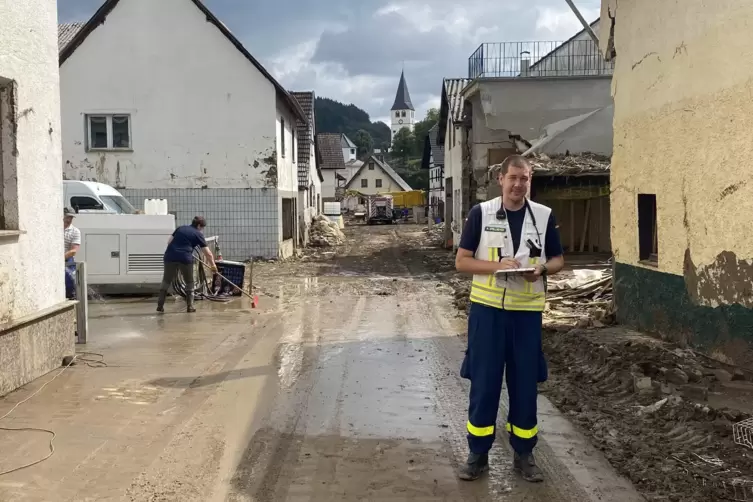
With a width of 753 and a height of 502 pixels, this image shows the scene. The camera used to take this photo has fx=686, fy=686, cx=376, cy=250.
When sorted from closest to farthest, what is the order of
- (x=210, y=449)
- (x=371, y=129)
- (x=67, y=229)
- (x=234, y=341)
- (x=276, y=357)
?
(x=210, y=449) < (x=276, y=357) < (x=234, y=341) < (x=67, y=229) < (x=371, y=129)

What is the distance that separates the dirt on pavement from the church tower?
5498 inches

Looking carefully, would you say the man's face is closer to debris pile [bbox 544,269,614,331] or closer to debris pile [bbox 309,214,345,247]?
debris pile [bbox 544,269,614,331]

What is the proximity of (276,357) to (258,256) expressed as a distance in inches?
495

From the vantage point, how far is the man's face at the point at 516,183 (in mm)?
4434

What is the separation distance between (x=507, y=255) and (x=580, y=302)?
804 centimetres

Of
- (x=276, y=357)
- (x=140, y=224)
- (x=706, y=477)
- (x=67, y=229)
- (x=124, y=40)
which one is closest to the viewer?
(x=706, y=477)

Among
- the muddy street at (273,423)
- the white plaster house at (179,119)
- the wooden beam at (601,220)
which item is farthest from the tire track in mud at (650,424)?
the white plaster house at (179,119)

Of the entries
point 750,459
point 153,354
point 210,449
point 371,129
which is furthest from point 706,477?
point 371,129

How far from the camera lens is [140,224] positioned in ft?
44.5

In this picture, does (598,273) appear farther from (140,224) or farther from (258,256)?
(258,256)

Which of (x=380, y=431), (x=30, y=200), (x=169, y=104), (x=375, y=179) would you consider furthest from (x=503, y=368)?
(x=375, y=179)

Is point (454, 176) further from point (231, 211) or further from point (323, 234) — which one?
point (231, 211)

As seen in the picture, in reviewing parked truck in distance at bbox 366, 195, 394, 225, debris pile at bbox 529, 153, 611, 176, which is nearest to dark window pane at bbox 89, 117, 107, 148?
debris pile at bbox 529, 153, 611, 176

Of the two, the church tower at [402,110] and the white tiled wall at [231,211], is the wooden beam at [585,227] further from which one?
the church tower at [402,110]
